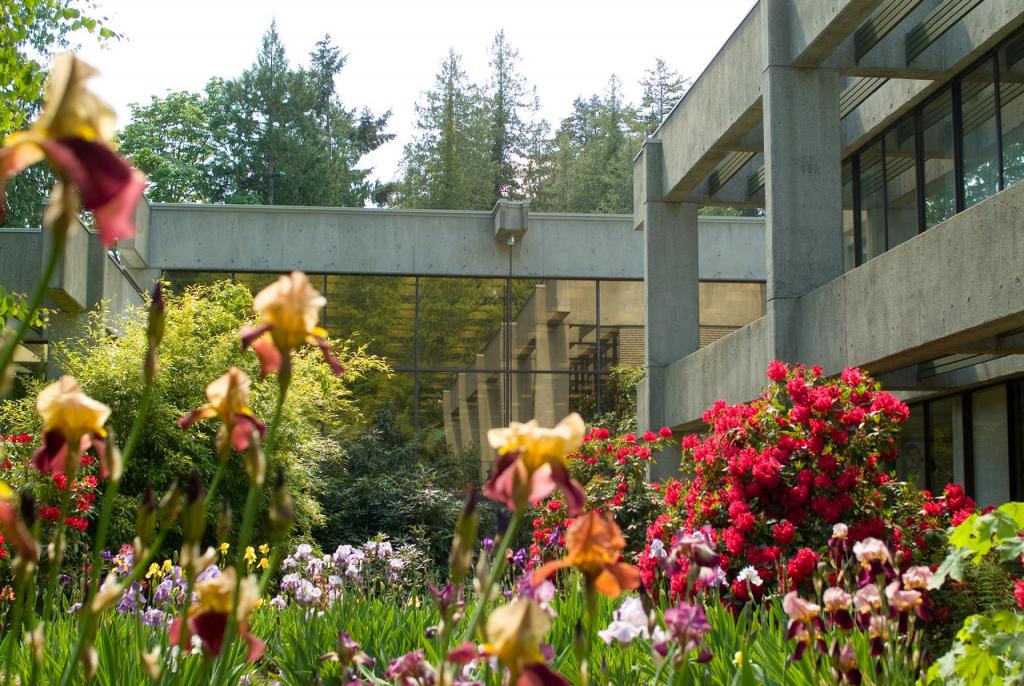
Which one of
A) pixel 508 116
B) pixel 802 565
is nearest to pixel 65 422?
pixel 802 565

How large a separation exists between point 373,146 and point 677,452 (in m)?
31.5

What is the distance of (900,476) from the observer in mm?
15906

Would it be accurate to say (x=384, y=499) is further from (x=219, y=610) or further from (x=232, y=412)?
(x=219, y=610)

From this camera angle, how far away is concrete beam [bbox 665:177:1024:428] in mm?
7992

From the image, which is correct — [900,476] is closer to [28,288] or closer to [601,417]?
[601,417]

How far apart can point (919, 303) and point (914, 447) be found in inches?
265

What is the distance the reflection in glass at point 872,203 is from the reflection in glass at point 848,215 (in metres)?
0.35

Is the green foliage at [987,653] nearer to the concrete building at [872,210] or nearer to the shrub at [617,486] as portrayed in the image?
the concrete building at [872,210]

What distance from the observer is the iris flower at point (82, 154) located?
831 mm

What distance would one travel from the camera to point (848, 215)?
1650cm

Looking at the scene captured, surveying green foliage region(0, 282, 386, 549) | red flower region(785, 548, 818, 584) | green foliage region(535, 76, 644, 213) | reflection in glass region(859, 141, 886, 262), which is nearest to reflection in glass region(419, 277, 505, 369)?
green foliage region(0, 282, 386, 549)

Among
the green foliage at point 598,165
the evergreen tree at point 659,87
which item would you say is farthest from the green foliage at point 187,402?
the evergreen tree at point 659,87

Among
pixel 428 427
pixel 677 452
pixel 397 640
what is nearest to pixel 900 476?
pixel 677 452

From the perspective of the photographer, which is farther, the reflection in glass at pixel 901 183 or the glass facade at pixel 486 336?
the glass facade at pixel 486 336
